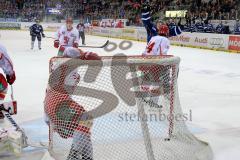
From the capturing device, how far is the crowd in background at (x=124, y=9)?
826 inches

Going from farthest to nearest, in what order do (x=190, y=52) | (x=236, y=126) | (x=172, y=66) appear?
(x=190, y=52)
(x=236, y=126)
(x=172, y=66)

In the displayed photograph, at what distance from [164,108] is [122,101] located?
0.61 m

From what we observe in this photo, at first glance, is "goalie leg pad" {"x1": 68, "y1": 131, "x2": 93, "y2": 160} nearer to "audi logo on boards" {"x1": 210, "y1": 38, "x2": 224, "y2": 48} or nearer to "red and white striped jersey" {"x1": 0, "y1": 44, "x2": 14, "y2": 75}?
"red and white striped jersey" {"x1": 0, "y1": 44, "x2": 14, "y2": 75}

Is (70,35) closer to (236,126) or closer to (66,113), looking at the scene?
(236,126)

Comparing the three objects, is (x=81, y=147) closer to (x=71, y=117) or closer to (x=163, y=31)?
(x=71, y=117)

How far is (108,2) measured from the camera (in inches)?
1246

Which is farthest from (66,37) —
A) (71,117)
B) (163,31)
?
(71,117)

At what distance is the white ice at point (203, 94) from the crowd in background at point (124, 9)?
6393 millimetres

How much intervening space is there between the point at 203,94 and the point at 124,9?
21.9 meters

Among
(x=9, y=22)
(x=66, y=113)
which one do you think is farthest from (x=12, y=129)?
(x=9, y=22)

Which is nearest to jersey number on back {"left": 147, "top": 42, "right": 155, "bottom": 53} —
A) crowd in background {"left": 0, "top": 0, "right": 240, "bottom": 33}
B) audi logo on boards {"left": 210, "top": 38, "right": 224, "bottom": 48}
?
audi logo on boards {"left": 210, "top": 38, "right": 224, "bottom": 48}

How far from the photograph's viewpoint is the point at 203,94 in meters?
8.08

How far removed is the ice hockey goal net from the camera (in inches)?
153

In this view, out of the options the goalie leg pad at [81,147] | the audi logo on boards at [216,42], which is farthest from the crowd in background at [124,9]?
the goalie leg pad at [81,147]
